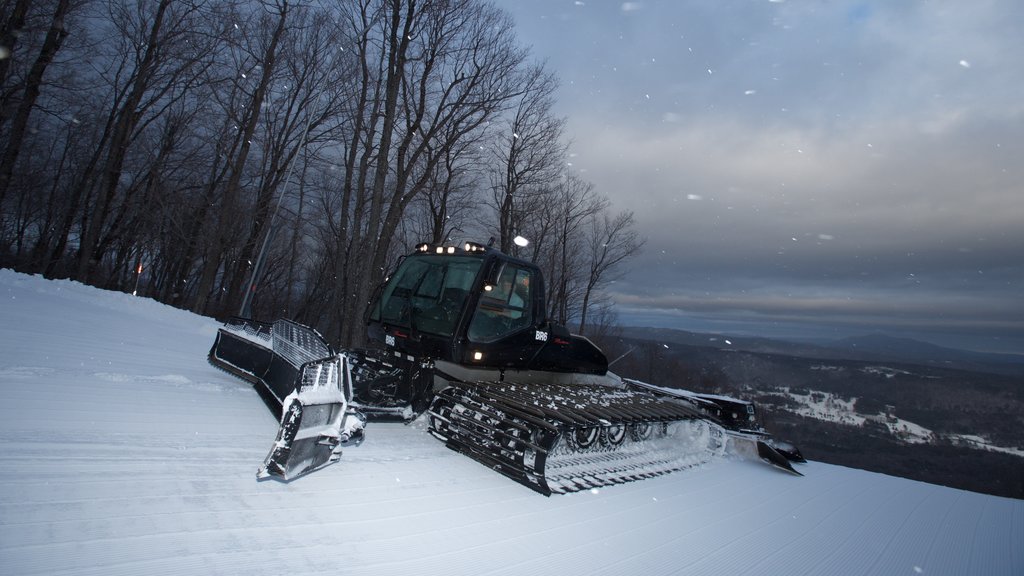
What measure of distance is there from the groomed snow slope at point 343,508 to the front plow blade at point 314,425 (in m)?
0.20

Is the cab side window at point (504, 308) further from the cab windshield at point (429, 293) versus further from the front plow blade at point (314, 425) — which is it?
the front plow blade at point (314, 425)

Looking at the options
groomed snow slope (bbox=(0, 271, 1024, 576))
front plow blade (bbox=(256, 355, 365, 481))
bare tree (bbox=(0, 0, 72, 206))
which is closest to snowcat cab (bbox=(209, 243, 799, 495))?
front plow blade (bbox=(256, 355, 365, 481))

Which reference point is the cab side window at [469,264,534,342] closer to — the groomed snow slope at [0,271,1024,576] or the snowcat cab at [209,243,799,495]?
the snowcat cab at [209,243,799,495]

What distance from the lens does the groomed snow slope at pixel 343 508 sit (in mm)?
2215

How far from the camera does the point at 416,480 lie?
3600 mm

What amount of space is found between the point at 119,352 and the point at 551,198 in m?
20.8

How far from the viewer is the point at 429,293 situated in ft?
18.2

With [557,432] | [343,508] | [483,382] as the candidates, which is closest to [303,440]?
[343,508]

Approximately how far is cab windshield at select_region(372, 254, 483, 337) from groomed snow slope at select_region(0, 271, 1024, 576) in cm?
117

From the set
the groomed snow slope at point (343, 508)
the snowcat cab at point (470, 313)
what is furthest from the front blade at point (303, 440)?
the snowcat cab at point (470, 313)

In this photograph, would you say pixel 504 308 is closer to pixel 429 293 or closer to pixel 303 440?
pixel 429 293

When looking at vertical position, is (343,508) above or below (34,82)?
below

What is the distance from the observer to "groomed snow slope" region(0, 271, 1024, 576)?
7.27 ft

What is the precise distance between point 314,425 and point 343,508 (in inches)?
21.2
